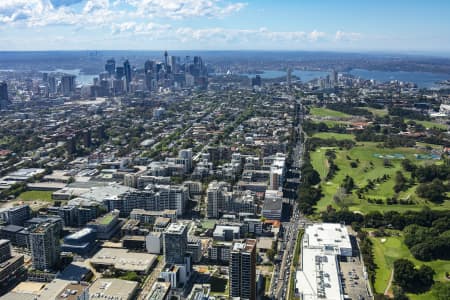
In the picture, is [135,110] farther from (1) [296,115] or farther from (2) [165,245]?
(2) [165,245]

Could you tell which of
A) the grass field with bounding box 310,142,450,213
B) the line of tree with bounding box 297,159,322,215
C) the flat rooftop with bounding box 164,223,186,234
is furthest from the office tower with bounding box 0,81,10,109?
the flat rooftop with bounding box 164,223,186,234

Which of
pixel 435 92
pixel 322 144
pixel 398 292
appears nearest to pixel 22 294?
pixel 398 292

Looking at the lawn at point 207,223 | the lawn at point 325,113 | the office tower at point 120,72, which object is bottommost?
the lawn at point 207,223

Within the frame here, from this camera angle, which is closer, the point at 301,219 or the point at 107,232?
the point at 107,232

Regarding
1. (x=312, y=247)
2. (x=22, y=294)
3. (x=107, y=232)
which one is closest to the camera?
(x=22, y=294)

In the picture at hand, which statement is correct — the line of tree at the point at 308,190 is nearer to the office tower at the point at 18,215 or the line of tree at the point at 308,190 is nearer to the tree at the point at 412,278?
the tree at the point at 412,278

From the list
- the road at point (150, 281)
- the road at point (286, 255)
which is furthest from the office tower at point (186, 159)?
the road at point (150, 281)

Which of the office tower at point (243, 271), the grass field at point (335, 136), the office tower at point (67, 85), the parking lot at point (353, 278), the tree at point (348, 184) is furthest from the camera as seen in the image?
the office tower at point (67, 85)
